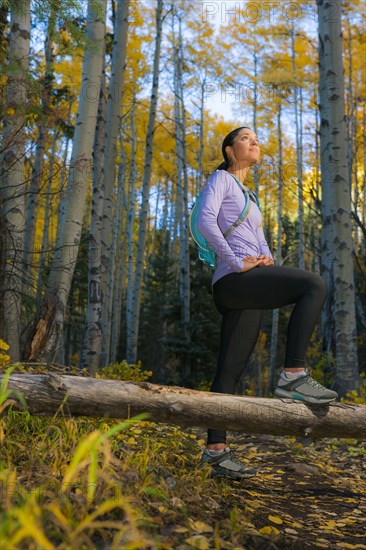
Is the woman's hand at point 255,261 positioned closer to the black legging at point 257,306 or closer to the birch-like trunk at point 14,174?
the black legging at point 257,306

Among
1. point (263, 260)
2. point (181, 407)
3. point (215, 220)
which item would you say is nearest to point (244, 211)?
point (215, 220)

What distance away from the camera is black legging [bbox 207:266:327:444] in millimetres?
3109

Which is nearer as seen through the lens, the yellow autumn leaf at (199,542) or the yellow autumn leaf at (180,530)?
the yellow autumn leaf at (199,542)

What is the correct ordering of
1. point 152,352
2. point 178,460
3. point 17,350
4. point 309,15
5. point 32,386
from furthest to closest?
point 152,352 → point 309,15 → point 17,350 → point 178,460 → point 32,386

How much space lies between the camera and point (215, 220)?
10.6 feet

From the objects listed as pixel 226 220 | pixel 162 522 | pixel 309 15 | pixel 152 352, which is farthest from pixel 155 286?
pixel 162 522

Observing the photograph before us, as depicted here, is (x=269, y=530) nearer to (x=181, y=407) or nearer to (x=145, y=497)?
(x=145, y=497)

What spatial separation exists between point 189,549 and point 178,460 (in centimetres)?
141

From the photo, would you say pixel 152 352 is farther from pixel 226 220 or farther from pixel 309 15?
pixel 226 220

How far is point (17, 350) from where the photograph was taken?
5078mm

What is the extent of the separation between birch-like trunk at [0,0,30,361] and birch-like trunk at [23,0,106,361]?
A: 29cm

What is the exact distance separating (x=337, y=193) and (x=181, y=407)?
4.14 m

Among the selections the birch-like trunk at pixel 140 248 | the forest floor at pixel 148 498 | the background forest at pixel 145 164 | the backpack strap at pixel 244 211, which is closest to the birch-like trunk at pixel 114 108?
the background forest at pixel 145 164

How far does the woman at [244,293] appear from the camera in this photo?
312 centimetres
